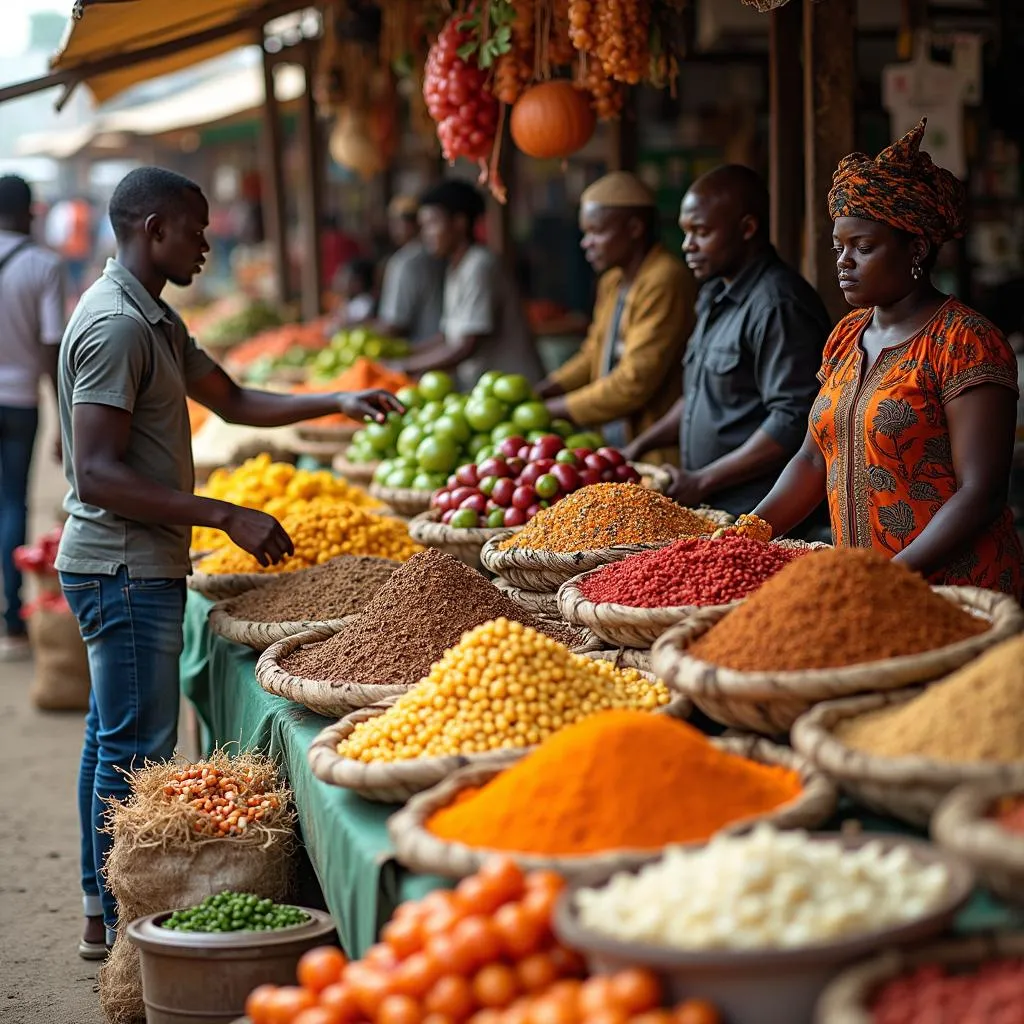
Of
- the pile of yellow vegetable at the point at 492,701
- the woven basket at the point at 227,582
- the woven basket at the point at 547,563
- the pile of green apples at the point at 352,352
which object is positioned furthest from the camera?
the pile of green apples at the point at 352,352

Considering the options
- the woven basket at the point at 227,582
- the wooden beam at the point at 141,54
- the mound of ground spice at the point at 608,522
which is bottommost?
the woven basket at the point at 227,582

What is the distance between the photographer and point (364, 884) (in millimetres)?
2207

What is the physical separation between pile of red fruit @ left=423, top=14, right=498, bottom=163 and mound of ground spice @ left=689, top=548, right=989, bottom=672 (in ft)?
10.2

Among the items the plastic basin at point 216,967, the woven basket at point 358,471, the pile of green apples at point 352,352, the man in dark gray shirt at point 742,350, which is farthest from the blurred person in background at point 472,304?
the plastic basin at point 216,967

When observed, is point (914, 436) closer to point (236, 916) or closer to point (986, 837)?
point (986, 837)

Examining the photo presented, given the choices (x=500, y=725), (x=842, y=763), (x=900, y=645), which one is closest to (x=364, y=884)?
(x=500, y=725)

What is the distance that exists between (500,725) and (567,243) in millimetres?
11595

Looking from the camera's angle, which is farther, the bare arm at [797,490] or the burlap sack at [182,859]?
the bare arm at [797,490]

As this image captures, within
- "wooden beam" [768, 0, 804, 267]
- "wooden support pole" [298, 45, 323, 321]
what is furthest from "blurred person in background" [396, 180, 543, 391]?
"wooden support pole" [298, 45, 323, 321]

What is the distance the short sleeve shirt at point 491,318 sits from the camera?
268 inches

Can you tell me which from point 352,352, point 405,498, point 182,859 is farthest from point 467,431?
point 352,352

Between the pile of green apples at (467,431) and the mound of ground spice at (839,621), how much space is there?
213cm

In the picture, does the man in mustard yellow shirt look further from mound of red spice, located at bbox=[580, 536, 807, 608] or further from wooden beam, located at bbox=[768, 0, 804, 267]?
mound of red spice, located at bbox=[580, 536, 807, 608]

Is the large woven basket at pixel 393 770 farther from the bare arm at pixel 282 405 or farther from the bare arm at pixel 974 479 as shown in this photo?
the bare arm at pixel 282 405
